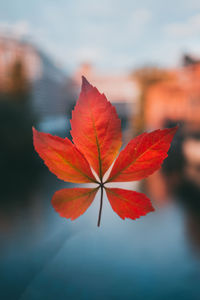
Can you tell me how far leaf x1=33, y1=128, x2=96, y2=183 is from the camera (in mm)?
151

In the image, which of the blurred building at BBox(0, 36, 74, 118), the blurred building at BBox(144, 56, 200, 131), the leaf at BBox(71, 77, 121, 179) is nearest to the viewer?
the leaf at BBox(71, 77, 121, 179)

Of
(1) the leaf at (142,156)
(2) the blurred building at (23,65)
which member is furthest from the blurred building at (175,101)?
(1) the leaf at (142,156)

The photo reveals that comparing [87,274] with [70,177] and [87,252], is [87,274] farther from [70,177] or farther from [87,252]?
[70,177]

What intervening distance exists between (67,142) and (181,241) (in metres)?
3.83

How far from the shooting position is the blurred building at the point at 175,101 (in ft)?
26.3

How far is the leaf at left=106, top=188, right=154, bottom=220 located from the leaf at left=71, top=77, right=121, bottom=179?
19 millimetres

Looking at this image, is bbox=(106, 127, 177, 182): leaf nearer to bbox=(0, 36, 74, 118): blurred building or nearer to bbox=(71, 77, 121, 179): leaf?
bbox=(71, 77, 121, 179): leaf

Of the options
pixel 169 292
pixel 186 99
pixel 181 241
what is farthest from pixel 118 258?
pixel 186 99

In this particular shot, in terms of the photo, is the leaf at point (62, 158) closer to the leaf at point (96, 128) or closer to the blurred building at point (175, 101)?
the leaf at point (96, 128)

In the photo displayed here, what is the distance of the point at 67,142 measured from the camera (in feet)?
0.50

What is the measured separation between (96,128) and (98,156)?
18mm

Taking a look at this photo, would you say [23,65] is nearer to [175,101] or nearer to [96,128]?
[175,101]

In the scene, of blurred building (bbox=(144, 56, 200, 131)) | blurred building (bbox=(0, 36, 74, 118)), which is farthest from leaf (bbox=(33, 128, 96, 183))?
blurred building (bbox=(144, 56, 200, 131))

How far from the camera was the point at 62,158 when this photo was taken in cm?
16
